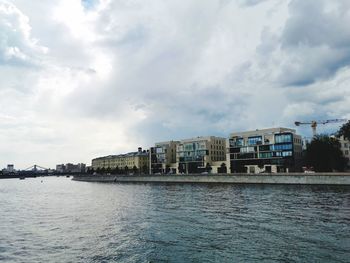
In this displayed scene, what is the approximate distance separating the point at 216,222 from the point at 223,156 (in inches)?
6328

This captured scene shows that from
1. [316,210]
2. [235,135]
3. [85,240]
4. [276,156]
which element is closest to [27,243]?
[85,240]

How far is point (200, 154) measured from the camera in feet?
600

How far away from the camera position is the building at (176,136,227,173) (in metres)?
179

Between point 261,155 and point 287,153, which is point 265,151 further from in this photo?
point 287,153

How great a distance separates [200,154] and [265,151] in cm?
3986

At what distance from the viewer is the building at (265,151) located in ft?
484

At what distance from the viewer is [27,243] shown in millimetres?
29125

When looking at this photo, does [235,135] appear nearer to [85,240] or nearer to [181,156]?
[181,156]

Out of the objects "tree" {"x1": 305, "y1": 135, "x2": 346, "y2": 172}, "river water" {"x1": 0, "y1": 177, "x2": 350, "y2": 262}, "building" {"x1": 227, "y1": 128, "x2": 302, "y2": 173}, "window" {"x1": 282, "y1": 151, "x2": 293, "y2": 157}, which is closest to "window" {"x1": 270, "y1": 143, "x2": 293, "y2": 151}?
"building" {"x1": 227, "y1": 128, "x2": 302, "y2": 173}

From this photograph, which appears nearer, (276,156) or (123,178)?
(276,156)

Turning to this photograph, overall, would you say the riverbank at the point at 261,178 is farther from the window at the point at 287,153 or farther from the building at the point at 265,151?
the window at the point at 287,153

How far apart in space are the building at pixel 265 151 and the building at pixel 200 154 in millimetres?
12180

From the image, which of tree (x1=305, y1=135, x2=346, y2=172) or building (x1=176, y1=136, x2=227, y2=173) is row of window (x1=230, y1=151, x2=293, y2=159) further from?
tree (x1=305, y1=135, x2=346, y2=172)

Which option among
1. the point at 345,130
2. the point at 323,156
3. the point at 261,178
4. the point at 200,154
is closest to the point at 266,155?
the point at 323,156
